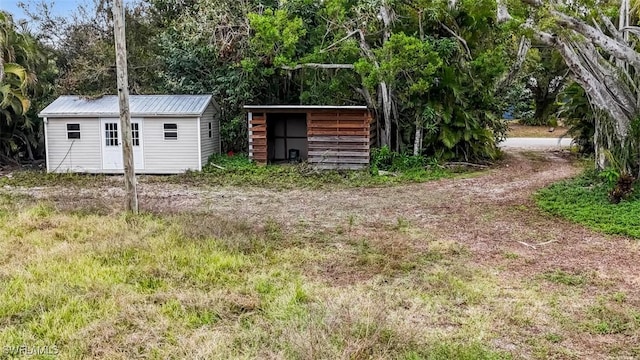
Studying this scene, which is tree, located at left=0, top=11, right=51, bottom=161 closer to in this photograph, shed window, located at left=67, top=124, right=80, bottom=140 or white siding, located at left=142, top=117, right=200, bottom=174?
shed window, located at left=67, top=124, right=80, bottom=140

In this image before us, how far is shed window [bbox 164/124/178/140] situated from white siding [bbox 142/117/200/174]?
79 mm

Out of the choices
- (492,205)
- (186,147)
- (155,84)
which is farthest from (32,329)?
(155,84)

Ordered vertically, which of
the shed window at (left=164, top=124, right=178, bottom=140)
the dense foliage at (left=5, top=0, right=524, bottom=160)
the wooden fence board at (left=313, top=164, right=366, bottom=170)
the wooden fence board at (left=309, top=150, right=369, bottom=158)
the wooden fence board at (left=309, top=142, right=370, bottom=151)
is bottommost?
the wooden fence board at (left=313, top=164, right=366, bottom=170)

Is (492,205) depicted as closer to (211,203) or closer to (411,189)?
(411,189)

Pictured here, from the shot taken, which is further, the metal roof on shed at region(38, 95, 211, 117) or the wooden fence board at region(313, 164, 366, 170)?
the wooden fence board at region(313, 164, 366, 170)

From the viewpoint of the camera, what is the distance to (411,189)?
10.9 metres

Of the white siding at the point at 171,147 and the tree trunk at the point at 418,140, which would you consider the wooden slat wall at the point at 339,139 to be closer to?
the tree trunk at the point at 418,140

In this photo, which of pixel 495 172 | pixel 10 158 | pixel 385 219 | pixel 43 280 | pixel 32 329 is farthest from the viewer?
pixel 10 158

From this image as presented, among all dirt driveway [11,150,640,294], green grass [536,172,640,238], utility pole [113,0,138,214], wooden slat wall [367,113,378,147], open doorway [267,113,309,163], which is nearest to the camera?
dirt driveway [11,150,640,294]

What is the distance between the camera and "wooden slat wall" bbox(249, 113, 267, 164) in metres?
14.1

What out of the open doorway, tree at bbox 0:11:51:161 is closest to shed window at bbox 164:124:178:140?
the open doorway

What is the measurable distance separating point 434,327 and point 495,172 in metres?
9.77

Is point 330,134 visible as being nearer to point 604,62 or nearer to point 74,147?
point 604,62

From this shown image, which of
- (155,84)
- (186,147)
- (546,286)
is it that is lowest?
(546,286)
